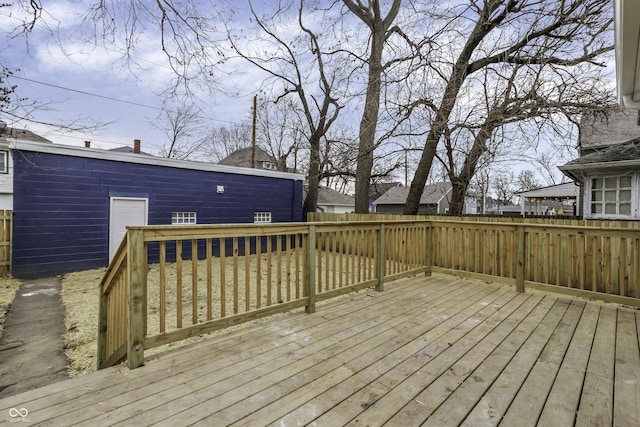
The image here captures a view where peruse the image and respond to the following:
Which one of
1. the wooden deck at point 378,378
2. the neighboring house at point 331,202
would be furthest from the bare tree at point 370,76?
the neighboring house at point 331,202

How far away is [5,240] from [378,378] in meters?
8.14

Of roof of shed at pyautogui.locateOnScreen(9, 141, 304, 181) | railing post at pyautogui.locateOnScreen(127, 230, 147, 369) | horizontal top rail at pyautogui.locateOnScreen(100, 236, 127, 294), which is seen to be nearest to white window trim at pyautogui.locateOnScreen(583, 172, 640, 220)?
roof of shed at pyautogui.locateOnScreen(9, 141, 304, 181)

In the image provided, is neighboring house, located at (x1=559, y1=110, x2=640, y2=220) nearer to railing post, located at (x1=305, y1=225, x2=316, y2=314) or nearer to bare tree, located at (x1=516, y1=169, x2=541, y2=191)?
railing post, located at (x1=305, y1=225, x2=316, y2=314)

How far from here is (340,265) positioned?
3.57 metres

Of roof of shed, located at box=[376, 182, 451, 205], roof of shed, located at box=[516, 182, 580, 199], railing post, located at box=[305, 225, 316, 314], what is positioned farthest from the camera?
roof of shed, located at box=[376, 182, 451, 205]

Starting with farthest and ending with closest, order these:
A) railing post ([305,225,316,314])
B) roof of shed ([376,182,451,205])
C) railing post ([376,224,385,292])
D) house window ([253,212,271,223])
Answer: roof of shed ([376,182,451,205]) < house window ([253,212,271,223]) < railing post ([376,224,385,292]) < railing post ([305,225,316,314])

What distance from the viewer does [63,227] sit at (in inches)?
268

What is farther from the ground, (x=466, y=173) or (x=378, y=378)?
(x=466, y=173)

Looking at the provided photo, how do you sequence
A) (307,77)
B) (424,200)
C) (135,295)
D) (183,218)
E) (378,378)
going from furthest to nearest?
1. (424,200)
2. (307,77)
3. (183,218)
4. (135,295)
5. (378,378)

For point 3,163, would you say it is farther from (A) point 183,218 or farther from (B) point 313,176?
(B) point 313,176

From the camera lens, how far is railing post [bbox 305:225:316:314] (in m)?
3.18

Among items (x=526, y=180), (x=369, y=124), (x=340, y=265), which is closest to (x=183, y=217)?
(x=369, y=124)

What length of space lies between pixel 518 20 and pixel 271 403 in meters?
6.57

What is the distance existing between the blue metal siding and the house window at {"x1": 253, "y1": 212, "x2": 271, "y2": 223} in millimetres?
1137
